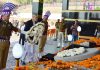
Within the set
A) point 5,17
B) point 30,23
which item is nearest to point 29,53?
point 30,23

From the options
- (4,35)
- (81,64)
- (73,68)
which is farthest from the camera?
(4,35)

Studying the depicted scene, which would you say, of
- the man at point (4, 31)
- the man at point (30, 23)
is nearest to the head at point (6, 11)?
the man at point (4, 31)

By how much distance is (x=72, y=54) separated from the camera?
688 cm

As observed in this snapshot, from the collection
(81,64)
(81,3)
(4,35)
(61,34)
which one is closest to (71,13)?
(81,3)

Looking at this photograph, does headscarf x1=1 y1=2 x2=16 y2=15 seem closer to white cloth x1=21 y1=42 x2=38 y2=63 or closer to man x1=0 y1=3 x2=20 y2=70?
man x1=0 y1=3 x2=20 y2=70

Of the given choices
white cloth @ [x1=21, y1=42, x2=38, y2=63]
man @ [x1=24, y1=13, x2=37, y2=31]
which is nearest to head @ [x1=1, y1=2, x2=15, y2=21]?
white cloth @ [x1=21, y1=42, x2=38, y2=63]

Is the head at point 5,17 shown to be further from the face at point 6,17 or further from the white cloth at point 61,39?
the white cloth at point 61,39

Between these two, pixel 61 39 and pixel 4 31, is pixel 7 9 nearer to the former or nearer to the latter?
pixel 4 31

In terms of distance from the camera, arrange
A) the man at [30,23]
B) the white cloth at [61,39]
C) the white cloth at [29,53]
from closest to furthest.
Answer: the white cloth at [29,53], the man at [30,23], the white cloth at [61,39]

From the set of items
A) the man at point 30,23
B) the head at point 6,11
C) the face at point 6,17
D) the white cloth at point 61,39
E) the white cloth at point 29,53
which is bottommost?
the white cloth at point 61,39

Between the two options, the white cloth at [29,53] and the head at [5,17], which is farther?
the white cloth at [29,53]

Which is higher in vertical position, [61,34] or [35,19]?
[35,19]

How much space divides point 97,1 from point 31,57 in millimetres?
12693

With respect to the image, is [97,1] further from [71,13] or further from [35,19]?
[35,19]
